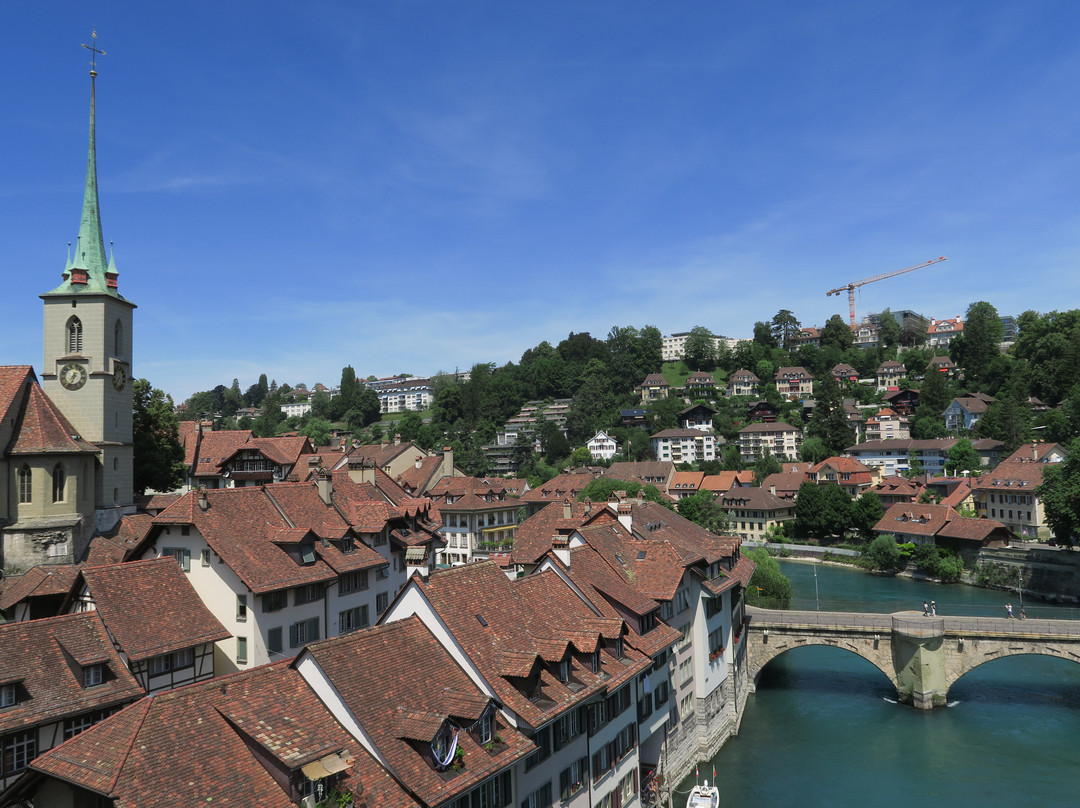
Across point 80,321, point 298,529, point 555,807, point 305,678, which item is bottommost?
point 555,807

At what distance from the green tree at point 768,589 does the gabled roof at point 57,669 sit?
4077 cm

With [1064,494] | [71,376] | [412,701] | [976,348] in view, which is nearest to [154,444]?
[71,376]

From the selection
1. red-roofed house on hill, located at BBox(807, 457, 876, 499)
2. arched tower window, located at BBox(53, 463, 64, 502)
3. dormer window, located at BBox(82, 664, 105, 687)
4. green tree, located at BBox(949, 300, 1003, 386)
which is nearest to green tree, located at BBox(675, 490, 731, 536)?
red-roofed house on hill, located at BBox(807, 457, 876, 499)

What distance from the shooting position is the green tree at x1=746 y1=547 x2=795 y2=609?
5290 cm

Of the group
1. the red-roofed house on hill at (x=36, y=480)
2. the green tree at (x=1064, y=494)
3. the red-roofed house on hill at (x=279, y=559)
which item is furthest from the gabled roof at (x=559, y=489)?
the red-roofed house on hill at (x=36, y=480)

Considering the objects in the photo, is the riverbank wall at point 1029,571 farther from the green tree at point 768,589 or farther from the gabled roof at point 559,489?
the gabled roof at point 559,489

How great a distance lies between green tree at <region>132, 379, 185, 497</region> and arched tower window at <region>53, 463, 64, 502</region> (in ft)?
44.6

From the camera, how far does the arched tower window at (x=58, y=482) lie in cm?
3612

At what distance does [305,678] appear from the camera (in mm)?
18547

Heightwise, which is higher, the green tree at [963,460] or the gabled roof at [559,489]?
the green tree at [963,460]

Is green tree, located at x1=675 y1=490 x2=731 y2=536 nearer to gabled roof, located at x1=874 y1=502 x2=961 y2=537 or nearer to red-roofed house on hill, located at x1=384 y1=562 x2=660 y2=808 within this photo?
gabled roof, located at x1=874 y1=502 x2=961 y2=537

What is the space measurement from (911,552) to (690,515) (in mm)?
23342

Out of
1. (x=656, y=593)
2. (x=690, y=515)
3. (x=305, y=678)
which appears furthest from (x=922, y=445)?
(x=305, y=678)

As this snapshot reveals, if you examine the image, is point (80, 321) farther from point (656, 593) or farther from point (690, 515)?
point (690, 515)
